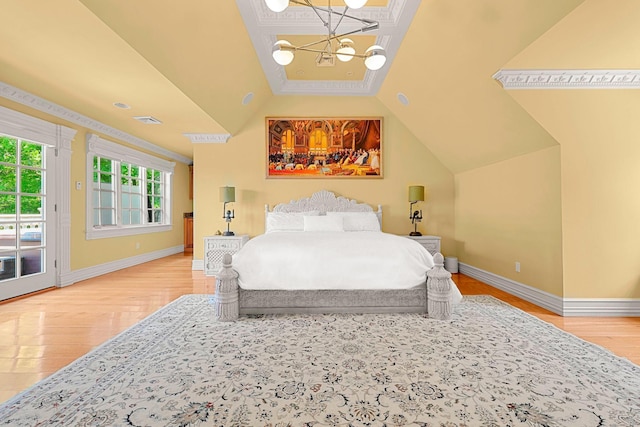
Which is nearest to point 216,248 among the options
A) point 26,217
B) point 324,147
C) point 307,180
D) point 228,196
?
point 228,196

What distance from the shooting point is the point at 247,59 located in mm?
3922

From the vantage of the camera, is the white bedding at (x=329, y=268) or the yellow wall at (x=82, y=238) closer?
the white bedding at (x=329, y=268)

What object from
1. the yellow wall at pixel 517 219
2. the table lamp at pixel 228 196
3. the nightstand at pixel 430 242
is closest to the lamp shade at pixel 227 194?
the table lamp at pixel 228 196

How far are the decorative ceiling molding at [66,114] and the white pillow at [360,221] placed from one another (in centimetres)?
410

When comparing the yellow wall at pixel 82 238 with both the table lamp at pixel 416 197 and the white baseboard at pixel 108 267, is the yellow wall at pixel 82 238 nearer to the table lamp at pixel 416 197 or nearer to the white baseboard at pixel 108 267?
the white baseboard at pixel 108 267

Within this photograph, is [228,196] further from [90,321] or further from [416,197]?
[416,197]

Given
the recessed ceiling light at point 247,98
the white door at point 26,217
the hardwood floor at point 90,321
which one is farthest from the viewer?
the recessed ceiling light at point 247,98

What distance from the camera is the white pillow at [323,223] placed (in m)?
4.73

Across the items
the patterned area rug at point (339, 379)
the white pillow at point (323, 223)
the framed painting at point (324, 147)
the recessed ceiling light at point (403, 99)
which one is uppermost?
the recessed ceiling light at point (403, 99)

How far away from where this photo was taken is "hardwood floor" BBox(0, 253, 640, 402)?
2.18 m

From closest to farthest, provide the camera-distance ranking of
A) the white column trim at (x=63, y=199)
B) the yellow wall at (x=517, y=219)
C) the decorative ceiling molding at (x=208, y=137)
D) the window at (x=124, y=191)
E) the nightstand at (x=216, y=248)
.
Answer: the yellow wall at (x=517, y=219), the white column trim at (x=63, y=199), the nightstand at (x=216, y=248), the window at (x=124, y=191), the decorative ceiling molding at (x=208, y=137)

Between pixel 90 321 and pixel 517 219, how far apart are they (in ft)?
16.4

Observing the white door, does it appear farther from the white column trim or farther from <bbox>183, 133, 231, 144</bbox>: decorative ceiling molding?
<bbox>183, 133, 231, 144</bbox>: decorative ceiling molding

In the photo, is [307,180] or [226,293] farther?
[307,180]
